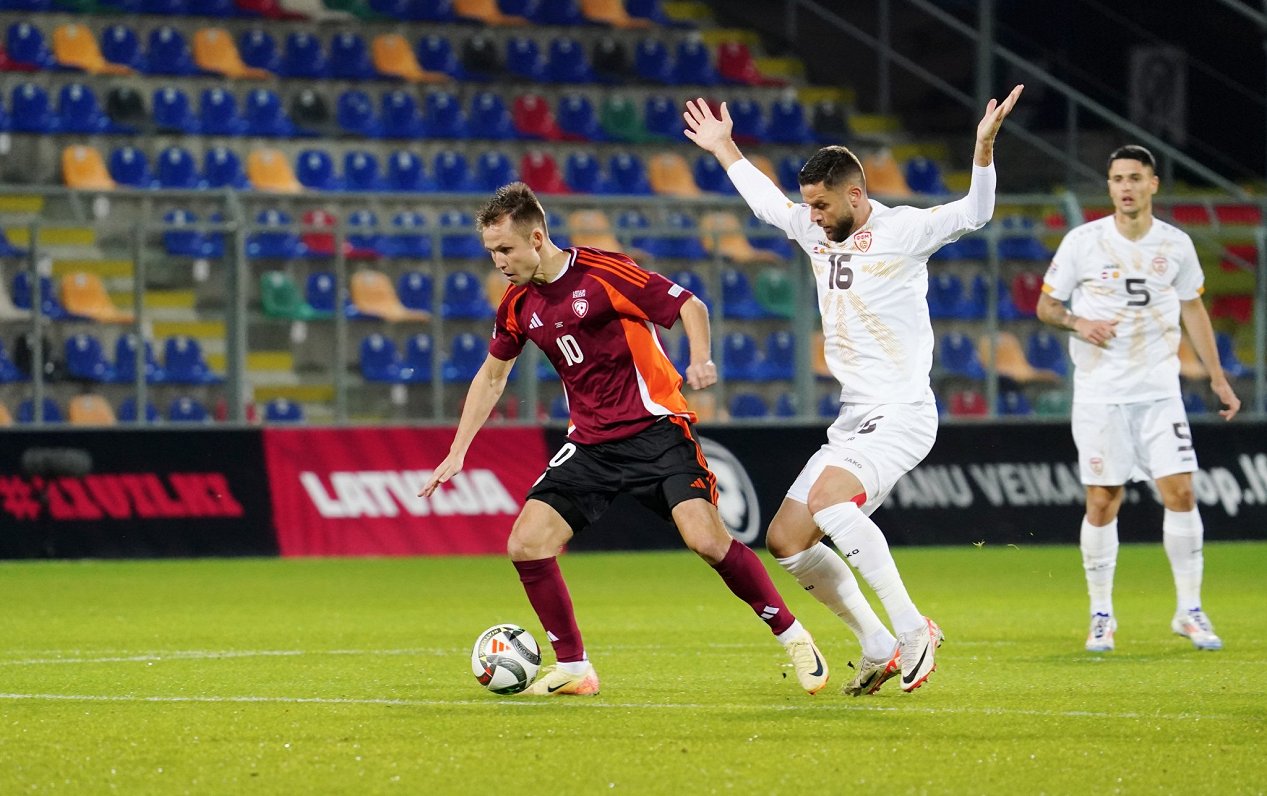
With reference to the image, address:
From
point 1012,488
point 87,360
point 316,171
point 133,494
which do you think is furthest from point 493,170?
point 1012,488

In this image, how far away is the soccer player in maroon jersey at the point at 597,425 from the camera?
7.25m

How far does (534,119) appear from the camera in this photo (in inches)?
837

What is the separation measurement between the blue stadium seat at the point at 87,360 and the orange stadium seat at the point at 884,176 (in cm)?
925

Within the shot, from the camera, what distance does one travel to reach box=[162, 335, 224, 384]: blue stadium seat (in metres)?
16.9

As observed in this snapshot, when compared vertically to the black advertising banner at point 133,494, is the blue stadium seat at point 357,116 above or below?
above

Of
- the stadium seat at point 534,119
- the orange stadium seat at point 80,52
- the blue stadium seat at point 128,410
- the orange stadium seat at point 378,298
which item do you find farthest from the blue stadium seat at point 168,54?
the blue stadium seat at point 128,410

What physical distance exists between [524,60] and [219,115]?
11.9ft

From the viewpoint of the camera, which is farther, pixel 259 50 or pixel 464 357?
pixel 259 50

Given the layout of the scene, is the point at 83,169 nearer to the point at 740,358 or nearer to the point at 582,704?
the point at 740,358

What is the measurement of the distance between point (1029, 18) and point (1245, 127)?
3050 millimetres

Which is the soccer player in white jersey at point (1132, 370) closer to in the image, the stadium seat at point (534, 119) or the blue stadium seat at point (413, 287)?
the blue stadium seat at point (413, 287)

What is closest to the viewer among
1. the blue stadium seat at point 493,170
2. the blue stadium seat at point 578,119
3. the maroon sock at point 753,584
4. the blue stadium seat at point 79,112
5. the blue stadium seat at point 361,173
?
→ the maroon sock at point 753,584

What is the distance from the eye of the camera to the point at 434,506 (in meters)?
15.6

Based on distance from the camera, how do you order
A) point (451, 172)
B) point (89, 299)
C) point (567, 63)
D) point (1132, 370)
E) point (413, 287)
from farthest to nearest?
point (567, 63)
point (451, 172)
point (413, 287)
point (89, 299)
point (1132, 370)
